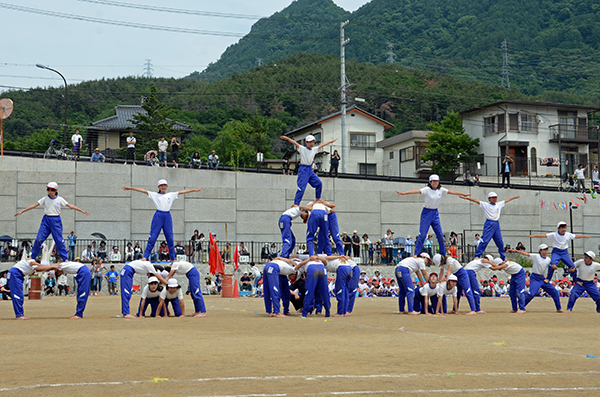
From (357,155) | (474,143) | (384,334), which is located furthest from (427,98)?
(384,334)

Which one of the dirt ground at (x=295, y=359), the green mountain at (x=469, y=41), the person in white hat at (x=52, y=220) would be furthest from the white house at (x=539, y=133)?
the person in white hat at (x=52, y=220)

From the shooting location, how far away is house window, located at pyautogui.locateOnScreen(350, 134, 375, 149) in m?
58.0

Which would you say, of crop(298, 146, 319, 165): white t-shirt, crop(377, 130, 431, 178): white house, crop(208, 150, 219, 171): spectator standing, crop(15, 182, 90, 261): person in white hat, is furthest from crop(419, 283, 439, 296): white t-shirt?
crop(377, 130, 431, 178): white house

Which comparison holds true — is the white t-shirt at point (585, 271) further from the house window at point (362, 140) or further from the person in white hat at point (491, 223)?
the house window at point (362, 140)

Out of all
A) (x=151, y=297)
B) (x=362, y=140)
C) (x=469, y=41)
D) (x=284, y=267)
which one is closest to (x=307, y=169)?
(x=284, y=267)

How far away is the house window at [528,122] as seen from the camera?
57375mm

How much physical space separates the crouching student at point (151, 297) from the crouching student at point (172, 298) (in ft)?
0.53

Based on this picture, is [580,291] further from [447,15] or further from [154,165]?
[447,15]

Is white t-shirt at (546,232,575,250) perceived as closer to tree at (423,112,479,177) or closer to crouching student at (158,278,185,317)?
crouching student at (158,278,185,317)

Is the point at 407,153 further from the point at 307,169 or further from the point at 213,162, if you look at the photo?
the point at 307,169

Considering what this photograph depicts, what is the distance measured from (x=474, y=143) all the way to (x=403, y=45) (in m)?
78.0

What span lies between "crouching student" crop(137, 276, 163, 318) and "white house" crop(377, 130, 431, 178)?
134 ft

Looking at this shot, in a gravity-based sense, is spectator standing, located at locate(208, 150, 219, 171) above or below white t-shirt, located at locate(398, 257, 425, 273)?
above

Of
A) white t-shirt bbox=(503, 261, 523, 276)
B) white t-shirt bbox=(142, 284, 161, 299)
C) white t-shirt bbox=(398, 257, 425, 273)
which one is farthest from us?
white t-shirt bbox=(503, 261, 523, 276)
